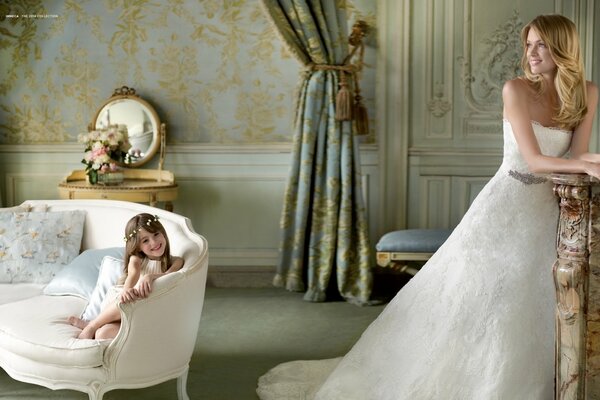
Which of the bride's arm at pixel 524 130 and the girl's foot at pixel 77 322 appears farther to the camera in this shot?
the girl's foot at pixel 77 322

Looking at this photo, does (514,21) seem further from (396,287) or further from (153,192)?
(153,192)

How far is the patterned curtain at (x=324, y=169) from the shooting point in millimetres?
5488

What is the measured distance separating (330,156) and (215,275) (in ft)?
4.65

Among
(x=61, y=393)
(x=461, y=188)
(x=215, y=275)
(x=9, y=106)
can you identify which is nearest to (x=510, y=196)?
(x=61, y=393)

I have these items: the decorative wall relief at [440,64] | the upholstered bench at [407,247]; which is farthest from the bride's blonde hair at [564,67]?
the decorative wall relief at [440,64]

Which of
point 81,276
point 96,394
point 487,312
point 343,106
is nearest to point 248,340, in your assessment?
point 81,276

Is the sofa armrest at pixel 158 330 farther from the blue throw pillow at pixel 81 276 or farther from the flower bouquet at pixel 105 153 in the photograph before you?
the flower bouquet at pixel 105 153

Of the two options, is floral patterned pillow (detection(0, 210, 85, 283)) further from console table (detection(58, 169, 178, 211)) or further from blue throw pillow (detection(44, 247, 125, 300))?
console table (detection(58, 169, 178, 211))

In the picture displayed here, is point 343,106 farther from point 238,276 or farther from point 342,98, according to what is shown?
point 238,276

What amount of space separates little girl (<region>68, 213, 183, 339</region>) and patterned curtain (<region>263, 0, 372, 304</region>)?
6.97ft

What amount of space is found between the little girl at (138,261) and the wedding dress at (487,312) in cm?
92

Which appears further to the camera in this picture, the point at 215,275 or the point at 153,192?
the point at 215,275

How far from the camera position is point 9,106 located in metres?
6.22

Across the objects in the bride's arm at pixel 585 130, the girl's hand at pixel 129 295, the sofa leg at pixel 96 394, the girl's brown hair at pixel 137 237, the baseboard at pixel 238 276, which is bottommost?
the baseboard at pixel 238 276
